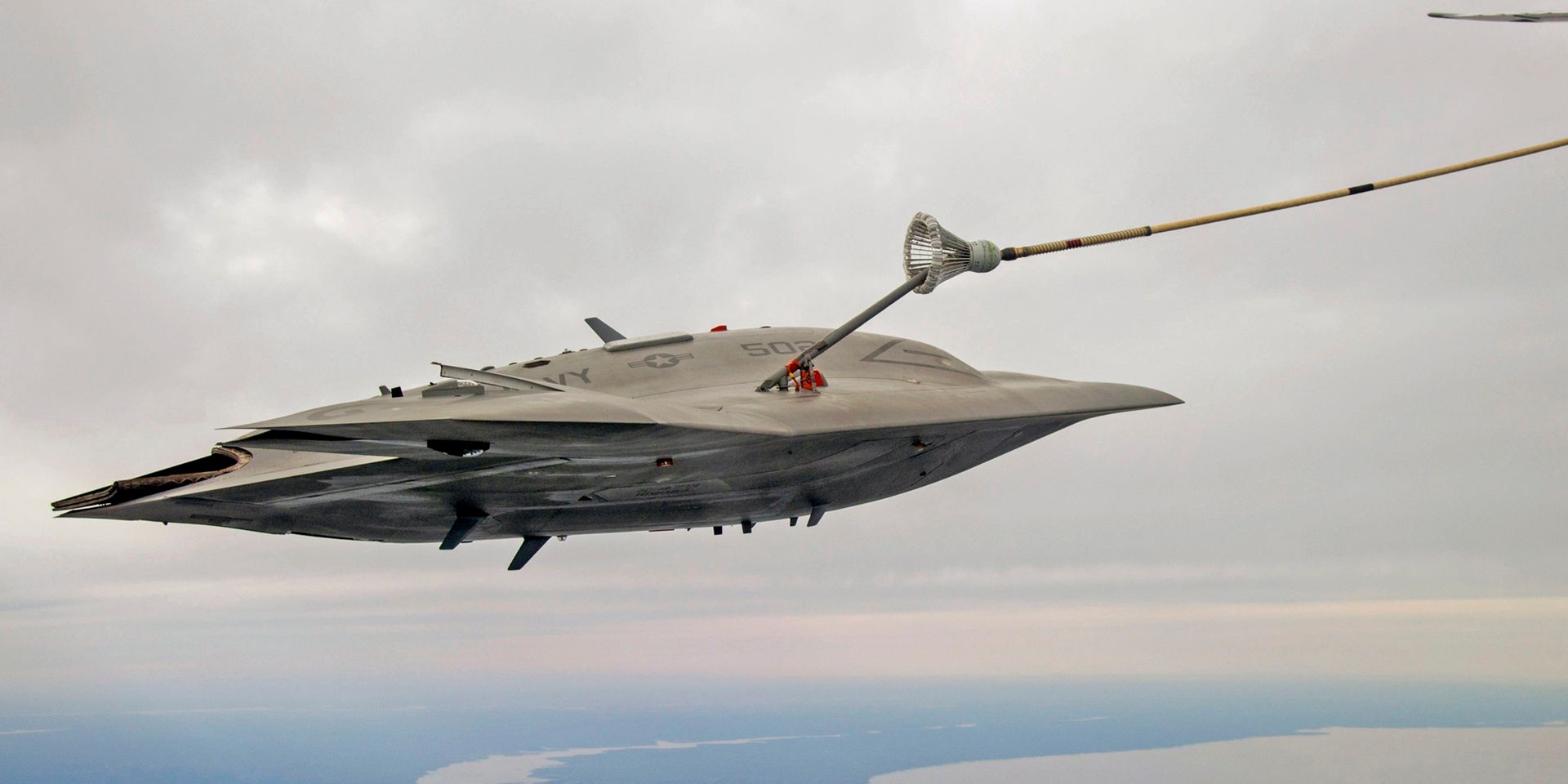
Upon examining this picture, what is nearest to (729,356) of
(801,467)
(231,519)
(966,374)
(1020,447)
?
(801,467)

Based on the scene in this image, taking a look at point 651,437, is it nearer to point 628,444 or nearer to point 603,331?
point 628,444

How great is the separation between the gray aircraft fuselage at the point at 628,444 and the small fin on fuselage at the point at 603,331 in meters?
1.17

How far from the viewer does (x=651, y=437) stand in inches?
606

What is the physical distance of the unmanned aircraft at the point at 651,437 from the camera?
14.9 m

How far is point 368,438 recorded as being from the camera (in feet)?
46.1

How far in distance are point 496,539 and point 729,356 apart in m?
5.53

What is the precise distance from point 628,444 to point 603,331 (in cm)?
603

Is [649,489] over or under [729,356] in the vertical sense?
under

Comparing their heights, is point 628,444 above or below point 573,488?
above

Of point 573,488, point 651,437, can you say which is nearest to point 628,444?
point 651,437

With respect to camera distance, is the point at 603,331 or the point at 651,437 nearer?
the point at 651,437

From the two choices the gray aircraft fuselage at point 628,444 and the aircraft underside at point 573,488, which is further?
the aircraft underside at point 573,488

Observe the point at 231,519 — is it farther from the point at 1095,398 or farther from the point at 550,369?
the point at 1095,398

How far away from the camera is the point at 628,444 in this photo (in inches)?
611
